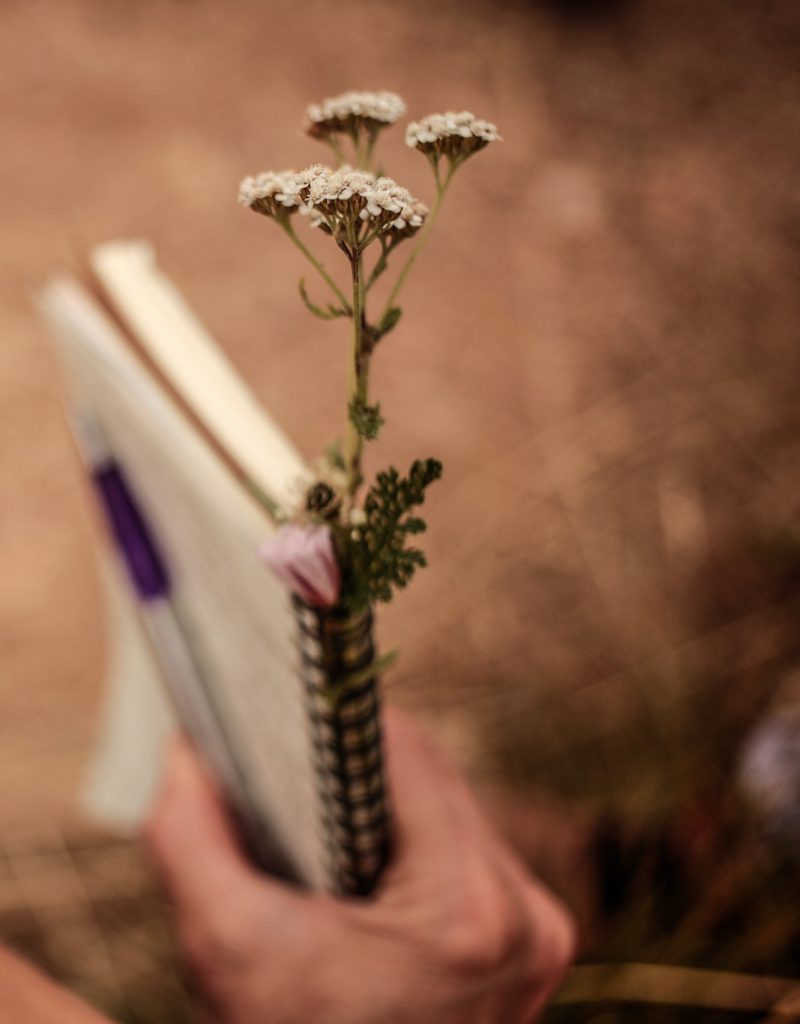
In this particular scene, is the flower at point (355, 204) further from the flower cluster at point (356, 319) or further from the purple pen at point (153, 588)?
the purple pen at point (153, 588)

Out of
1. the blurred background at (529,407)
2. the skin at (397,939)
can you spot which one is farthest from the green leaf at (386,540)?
the blurred background at (529,407)

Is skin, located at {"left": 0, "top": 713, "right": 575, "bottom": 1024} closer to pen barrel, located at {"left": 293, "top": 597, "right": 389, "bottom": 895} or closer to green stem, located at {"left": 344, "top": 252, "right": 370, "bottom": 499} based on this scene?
pen barrel, located at {"left": 293, "top": 597, "right": 389, "bottom": 895}

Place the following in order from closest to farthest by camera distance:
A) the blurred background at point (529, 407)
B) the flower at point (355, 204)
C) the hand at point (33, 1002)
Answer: the flower at point (355, 204), the hand at point (33, 1002), the blurred background at point (529, 407)

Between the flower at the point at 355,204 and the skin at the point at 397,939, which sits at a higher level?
the flower at the point at 355,204

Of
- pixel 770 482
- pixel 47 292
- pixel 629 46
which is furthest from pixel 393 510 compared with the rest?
pixel 629 46

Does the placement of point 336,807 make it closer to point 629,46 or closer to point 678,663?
point 678,663

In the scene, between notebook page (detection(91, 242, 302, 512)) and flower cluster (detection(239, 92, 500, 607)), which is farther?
notebook page (detection(91, 242, 302, 512))

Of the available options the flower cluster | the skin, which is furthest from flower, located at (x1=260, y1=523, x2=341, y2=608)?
the skin
